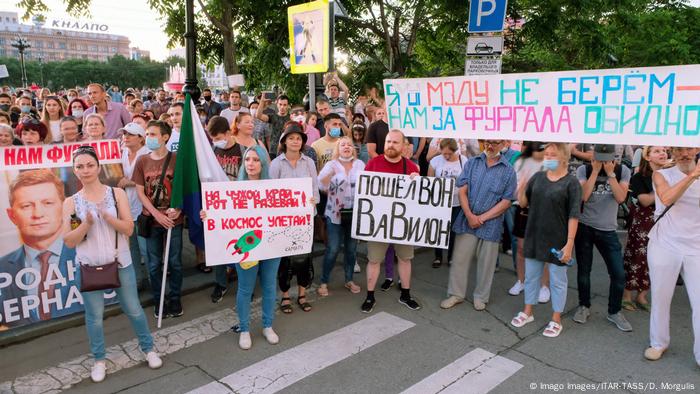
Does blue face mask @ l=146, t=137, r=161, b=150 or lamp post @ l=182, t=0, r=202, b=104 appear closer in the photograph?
blue face mask @ l=146, t=137, r=161, b=150

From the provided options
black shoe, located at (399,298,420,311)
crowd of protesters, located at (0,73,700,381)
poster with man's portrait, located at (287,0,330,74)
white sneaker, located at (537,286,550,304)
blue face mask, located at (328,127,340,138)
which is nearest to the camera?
crowd of protesters, located at (0,73,700,381)

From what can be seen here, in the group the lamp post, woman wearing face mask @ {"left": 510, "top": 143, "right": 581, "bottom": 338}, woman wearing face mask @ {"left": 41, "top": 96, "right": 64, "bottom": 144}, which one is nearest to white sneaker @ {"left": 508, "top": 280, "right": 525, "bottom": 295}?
woman wearing face mask @ {"left": 510, "top": 143, "right": 581, "bottom": 338}

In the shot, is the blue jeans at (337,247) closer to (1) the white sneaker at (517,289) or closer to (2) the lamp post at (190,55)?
(1) the white sneaker at (517,289)

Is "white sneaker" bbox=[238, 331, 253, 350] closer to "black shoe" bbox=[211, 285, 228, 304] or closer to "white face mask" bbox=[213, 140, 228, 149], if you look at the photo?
"black shoe" bbox=[211, 285, 228, 304]

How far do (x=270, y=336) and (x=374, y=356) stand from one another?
36.3 inches

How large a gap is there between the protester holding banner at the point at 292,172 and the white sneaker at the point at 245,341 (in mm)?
737

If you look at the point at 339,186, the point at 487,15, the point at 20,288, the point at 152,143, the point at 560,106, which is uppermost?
the point at 487,15

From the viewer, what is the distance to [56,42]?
488 feet

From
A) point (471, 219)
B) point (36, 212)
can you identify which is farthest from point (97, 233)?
point (471, 219)

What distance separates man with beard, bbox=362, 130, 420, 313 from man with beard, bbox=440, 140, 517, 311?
45 centimetres

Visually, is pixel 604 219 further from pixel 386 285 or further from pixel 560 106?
pixel 386 285

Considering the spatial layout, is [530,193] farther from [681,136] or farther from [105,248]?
[105,248]

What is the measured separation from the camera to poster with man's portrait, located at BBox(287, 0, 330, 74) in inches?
245

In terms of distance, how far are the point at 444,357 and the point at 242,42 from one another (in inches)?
454
